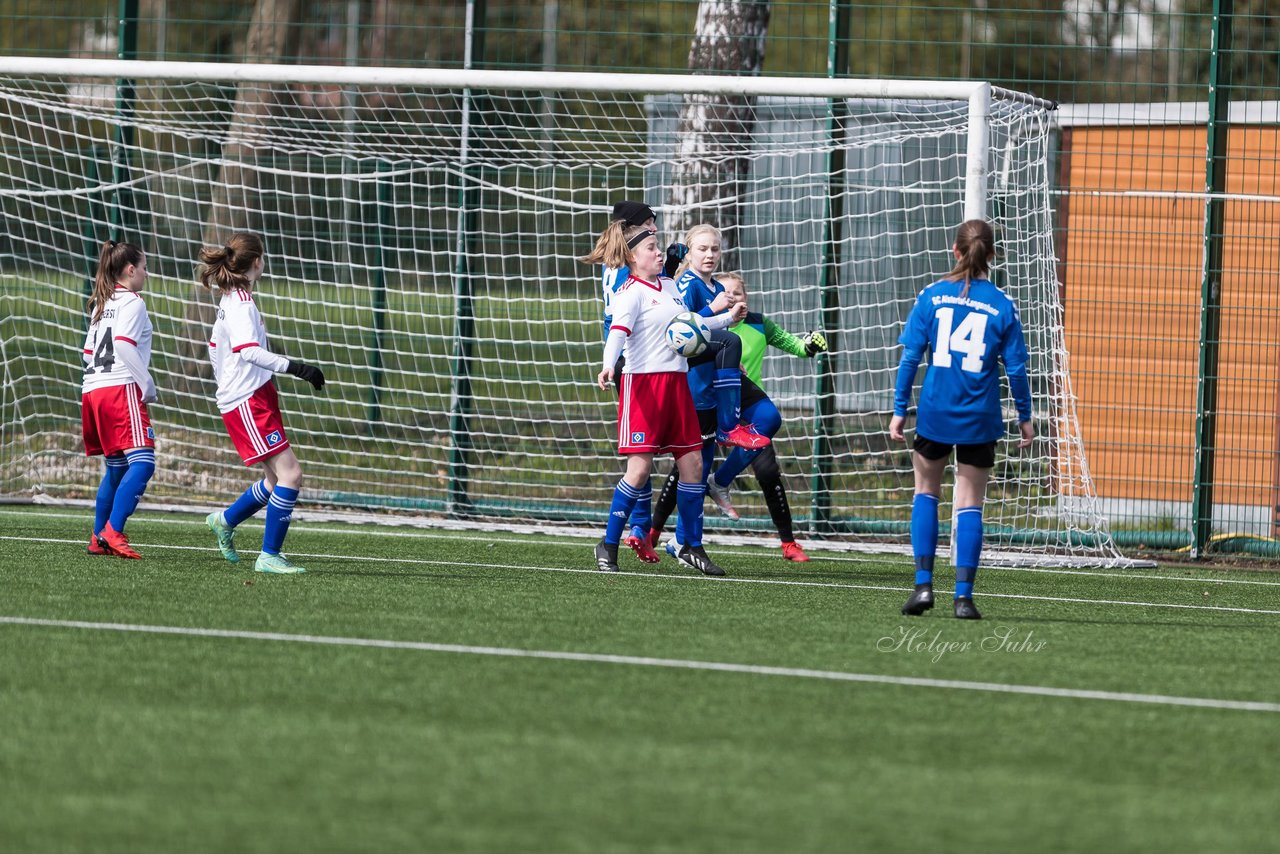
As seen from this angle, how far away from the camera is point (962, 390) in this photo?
7324 millimetres

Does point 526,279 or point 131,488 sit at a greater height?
point 526,279

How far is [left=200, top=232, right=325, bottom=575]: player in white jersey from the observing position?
8.39 meters

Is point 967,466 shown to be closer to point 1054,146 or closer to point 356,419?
point 1054,146

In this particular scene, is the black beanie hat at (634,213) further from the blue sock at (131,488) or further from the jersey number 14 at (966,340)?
the blue sock at (131,488)

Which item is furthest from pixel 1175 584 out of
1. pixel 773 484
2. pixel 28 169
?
pixel 28 169

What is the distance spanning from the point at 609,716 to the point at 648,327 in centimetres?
388

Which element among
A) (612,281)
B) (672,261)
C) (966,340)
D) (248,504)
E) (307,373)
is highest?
(672,261)

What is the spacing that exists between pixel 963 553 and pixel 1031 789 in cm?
310

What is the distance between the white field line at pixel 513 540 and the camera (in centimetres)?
977

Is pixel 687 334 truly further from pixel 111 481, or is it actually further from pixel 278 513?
pixel 111 481

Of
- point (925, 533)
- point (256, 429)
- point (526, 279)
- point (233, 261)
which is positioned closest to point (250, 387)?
point (256, 429)

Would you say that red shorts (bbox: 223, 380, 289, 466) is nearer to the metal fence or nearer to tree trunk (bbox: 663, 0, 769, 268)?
the metal fence

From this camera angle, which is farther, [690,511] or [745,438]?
[745,438]

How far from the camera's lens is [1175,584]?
941 centimetres
